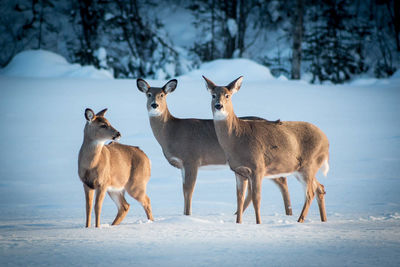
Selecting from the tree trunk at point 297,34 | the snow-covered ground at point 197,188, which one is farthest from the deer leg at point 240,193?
the tree trunk at point 297,34

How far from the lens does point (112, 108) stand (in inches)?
615

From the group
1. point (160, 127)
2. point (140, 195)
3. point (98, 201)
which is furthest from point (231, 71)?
point (98, 201)

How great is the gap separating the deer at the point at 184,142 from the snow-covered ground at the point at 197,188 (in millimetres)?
523

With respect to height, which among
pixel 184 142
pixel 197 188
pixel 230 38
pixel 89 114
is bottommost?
pixel 197 188

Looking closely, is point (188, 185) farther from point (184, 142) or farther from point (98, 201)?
point (98, 201)

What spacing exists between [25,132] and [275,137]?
9.24 metres

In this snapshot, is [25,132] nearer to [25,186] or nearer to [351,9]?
[25,186]

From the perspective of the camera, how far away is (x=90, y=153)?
638 centimetres

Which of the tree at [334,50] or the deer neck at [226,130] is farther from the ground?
the tree at [334,50]

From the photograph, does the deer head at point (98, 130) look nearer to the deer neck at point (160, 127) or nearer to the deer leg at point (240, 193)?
the deer neck at point (160, 127)

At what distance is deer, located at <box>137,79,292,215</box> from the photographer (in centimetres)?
742

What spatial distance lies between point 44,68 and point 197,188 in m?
11.9

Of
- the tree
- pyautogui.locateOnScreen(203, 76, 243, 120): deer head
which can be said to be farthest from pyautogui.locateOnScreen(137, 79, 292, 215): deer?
the tree

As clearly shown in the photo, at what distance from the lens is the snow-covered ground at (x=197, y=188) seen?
456cm
